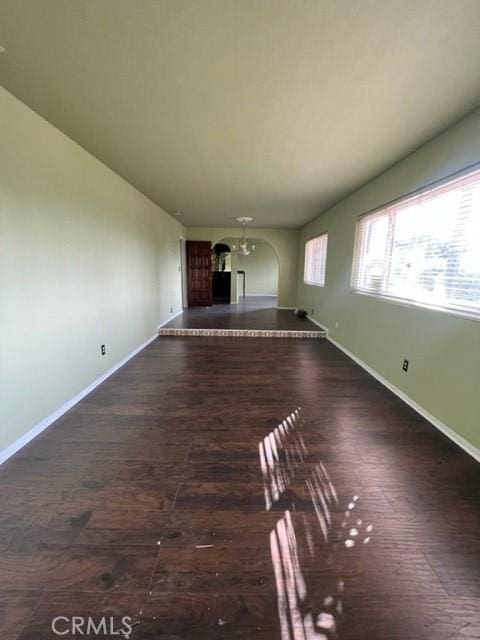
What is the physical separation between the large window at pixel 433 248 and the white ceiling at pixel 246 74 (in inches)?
21.3

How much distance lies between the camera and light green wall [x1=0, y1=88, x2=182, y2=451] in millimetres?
1815

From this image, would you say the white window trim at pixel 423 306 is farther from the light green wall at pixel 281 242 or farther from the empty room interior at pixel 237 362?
the light green wall at pixel 281 242

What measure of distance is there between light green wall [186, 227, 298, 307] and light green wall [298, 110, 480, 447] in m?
3.55

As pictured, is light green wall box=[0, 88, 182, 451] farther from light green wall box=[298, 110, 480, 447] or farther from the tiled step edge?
light green wall box=[298, 110, 480, 447]

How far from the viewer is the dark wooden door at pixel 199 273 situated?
763 centimetres

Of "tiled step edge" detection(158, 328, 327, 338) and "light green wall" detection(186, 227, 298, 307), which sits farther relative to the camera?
"light green wall" detection(186, 227, 298, 307)

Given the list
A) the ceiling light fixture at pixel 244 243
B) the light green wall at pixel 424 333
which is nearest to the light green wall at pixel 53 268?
the light green wall at pixel 424 333

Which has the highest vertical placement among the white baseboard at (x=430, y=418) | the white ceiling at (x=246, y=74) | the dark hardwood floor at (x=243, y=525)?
the white ceiling at (x=246, y=74)

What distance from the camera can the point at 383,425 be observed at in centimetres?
230

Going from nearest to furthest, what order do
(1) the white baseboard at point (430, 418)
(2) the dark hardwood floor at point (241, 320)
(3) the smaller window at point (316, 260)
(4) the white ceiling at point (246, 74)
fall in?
1. (4) the white ceiling at point (246, 74)
2. (1) the white baseboard at point (430, 418)
3. (2) the dark hardwood floor at point (241, 320)
4. (3) the smaller window at point (316, 260)

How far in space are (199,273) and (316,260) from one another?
11.0 ft

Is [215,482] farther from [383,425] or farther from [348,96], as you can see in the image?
[348,96]

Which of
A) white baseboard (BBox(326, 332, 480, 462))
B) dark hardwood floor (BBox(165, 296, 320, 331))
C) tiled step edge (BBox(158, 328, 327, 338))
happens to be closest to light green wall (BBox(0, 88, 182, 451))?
tiled step edge (BBox(158, 328, 327, 338))

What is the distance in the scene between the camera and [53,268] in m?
2.22
